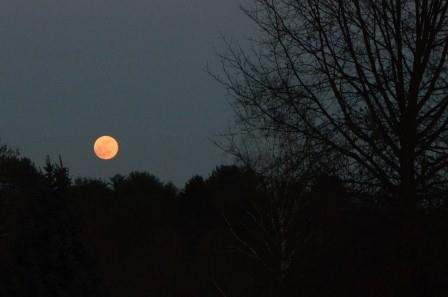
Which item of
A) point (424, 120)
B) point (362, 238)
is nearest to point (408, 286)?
point (362, 238)

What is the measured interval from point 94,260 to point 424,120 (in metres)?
5.32

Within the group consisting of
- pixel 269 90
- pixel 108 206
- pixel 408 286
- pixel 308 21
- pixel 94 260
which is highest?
pixel 108 206

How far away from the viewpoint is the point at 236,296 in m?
24.4

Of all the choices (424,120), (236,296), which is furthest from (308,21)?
(236,296)

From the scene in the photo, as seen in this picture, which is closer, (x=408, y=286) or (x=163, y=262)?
(x=408, y=286)

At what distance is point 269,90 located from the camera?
8.40 metres

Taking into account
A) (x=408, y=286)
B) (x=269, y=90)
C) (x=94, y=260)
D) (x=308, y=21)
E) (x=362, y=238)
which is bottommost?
(x=408, y=286)

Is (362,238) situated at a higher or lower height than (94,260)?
lower

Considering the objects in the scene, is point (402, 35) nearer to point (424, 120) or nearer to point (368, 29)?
point (368, 29)

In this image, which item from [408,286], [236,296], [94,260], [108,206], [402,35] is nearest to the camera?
[408,286]

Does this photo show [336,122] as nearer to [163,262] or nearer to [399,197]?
[399,197]

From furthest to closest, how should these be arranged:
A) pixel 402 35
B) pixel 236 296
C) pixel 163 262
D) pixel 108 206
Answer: pixel 108 206
pixel 163 262
pixel 236 296
pixel 402 35

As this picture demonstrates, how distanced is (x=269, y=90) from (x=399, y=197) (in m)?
1.77

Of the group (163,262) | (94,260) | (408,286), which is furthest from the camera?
(163,262)
